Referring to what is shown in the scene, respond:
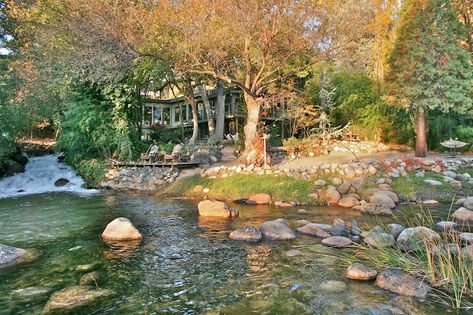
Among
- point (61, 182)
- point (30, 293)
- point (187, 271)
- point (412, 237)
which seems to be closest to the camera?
point (30, 293)

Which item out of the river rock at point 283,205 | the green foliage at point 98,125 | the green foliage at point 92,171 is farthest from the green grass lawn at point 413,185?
the green foliage at point 92,171

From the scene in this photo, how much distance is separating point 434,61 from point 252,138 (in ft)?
26.5

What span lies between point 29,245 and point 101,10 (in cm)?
1125

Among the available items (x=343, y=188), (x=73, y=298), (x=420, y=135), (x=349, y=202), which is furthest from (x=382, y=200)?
(x=73, y=298)

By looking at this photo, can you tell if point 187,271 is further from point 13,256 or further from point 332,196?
point 332,196

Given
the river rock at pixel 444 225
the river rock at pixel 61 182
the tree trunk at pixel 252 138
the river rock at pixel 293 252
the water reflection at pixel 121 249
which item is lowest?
the river rock at pixel 61 182

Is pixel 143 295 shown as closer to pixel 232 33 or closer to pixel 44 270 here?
pixel 44 270

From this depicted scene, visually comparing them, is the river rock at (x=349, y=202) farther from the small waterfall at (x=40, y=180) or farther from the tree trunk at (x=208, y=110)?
the tree trunk at (x=208, y=110)

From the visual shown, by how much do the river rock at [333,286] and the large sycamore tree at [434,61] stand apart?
12.8 meters

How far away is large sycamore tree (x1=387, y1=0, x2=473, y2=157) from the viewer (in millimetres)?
16047

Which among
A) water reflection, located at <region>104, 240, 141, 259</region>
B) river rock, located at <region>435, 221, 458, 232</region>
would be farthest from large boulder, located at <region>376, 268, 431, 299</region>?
water reflection, located at <region>104, 240, 141, 259</region>

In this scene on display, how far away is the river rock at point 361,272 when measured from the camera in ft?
19.7

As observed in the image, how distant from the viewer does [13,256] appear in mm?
7238

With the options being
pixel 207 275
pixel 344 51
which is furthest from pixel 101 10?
pixel 207 275
